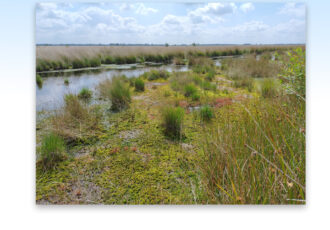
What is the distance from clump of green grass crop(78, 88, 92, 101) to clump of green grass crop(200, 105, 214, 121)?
123cm

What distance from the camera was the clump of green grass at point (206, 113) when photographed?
2.47m

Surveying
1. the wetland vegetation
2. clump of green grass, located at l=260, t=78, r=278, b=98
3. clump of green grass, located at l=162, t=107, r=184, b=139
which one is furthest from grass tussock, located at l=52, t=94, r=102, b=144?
clump of green grass, located at l=260, t=78, r=278, b=98

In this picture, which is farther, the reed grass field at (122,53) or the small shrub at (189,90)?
the small shrub at (189,90)

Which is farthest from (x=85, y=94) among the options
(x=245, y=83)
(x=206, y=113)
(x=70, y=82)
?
(x=245, y=83)

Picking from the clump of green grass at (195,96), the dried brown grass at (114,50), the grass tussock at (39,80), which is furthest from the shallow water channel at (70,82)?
A: the clump of green grass at (195,96)

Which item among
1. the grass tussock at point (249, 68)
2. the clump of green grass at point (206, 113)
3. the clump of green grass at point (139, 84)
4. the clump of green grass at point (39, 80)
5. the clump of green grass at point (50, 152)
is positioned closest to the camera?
the clump of green grass at point (50, 152)

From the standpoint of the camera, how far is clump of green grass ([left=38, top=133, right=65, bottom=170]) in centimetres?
223

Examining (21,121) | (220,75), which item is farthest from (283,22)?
(21,121)

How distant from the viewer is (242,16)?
7.90 feet

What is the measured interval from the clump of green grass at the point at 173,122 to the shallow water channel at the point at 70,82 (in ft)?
1.79

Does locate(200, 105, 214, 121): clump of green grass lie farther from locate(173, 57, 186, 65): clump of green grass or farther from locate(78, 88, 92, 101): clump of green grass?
locate(78, 88, 92, 101): clump of green grass

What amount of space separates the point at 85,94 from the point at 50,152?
0.71 meters

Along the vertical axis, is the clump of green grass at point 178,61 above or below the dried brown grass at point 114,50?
below

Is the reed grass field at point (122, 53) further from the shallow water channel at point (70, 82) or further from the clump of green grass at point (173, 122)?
the clump of green grass at point (173, 122)
